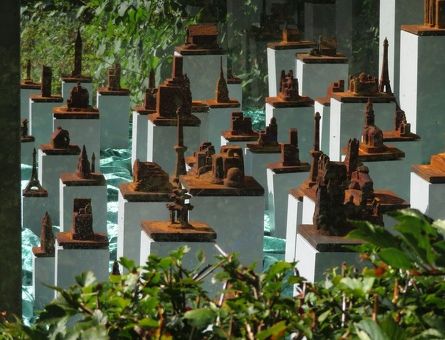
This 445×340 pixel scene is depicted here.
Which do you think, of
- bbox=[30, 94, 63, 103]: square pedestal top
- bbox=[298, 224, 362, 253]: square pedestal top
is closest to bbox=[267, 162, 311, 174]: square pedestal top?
bbox=[298, 224, 362, 253]: square pedestal top

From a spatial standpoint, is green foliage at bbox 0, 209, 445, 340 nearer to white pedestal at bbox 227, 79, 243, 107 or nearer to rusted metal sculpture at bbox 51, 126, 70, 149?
rusted metal sculpture at bbox 51, 126, 70, 149

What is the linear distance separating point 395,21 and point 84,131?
233cm

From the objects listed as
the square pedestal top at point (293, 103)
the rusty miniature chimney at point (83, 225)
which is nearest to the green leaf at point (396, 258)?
the rusty miniature chimney at point (83, 225)

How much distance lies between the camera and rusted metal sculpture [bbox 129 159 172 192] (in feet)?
23.6

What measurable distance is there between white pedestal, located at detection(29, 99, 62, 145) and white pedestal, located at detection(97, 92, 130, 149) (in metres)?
0.54

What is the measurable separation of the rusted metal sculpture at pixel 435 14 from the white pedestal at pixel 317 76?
1.37 meters

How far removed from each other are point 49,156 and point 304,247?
3.22 meters

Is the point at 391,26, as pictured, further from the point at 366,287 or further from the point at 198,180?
the point at 366,287

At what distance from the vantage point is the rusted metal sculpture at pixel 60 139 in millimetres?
8875

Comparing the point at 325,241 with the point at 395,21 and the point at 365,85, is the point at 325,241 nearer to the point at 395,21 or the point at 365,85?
the point at 365,85

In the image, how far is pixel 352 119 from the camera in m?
8.64

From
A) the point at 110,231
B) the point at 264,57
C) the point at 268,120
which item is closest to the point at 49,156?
the point at 110,231

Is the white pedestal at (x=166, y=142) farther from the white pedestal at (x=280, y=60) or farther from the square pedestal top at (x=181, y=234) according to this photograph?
the square pedestal top at (x=181, y=234)

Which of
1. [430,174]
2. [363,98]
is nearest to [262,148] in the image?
[363,98]
